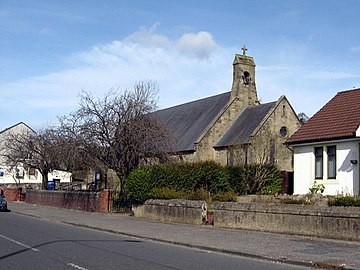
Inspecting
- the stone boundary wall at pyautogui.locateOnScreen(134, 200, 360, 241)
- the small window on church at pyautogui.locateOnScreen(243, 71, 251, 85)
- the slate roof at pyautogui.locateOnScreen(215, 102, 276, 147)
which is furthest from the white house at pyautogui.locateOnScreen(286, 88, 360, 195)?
the small window on church at pyautogui.locateOnScreen(243, 71, 251, 85)

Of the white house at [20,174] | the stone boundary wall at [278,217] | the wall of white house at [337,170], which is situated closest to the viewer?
the stone boundary wall at [278,217]

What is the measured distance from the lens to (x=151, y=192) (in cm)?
3098

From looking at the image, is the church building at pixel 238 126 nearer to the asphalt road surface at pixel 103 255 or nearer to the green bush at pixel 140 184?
the green bush at pixel 140 184

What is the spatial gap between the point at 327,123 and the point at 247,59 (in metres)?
25.6

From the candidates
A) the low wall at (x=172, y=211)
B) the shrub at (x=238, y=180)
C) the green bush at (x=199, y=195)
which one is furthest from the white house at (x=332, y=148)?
the low wall at (x=172, y=211)

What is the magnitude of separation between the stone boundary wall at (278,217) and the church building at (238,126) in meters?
16.1

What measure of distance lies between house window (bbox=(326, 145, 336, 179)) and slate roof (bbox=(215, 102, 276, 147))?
57.9ft

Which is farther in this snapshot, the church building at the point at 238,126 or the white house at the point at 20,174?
the white house at the point at 20,174

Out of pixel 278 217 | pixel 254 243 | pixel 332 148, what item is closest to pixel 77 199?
pixel 332 148

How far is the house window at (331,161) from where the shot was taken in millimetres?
30050

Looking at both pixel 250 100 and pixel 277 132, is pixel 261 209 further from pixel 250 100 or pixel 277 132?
pixel 250 100

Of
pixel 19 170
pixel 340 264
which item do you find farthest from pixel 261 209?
pixel 19 170

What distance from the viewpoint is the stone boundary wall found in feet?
62.5

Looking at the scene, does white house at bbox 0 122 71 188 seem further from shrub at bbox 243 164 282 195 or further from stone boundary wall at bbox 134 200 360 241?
stone boundary wall at bbox 134 200 360 241
